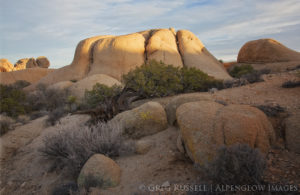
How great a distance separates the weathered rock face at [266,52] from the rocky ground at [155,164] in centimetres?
1593

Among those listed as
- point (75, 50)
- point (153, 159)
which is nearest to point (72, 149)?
point (153, 159)

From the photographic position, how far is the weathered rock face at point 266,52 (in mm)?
18920

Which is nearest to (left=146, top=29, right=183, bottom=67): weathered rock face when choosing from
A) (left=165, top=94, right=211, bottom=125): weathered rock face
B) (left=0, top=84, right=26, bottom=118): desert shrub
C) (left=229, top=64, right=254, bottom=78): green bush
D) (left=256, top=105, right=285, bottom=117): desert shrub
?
(left=229, top=64, right=254, bottom=78): green bush

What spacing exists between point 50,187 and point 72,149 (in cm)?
77

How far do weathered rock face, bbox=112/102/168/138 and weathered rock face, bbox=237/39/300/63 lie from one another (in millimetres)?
19095

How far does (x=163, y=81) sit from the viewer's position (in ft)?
25.9

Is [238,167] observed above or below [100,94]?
below

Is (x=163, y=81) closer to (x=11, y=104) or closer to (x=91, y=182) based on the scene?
(x=91, y=182)

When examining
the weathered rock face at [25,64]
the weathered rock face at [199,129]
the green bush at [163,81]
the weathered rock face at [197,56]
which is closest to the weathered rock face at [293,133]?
the weathered rock face at [199,129]

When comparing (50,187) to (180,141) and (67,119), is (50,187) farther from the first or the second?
(67,119)

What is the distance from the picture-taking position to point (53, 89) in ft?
44.8

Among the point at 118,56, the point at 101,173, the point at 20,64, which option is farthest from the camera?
the point at 20,64

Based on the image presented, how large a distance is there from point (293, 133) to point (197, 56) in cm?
1671

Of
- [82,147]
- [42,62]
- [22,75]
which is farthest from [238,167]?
[42,62]
